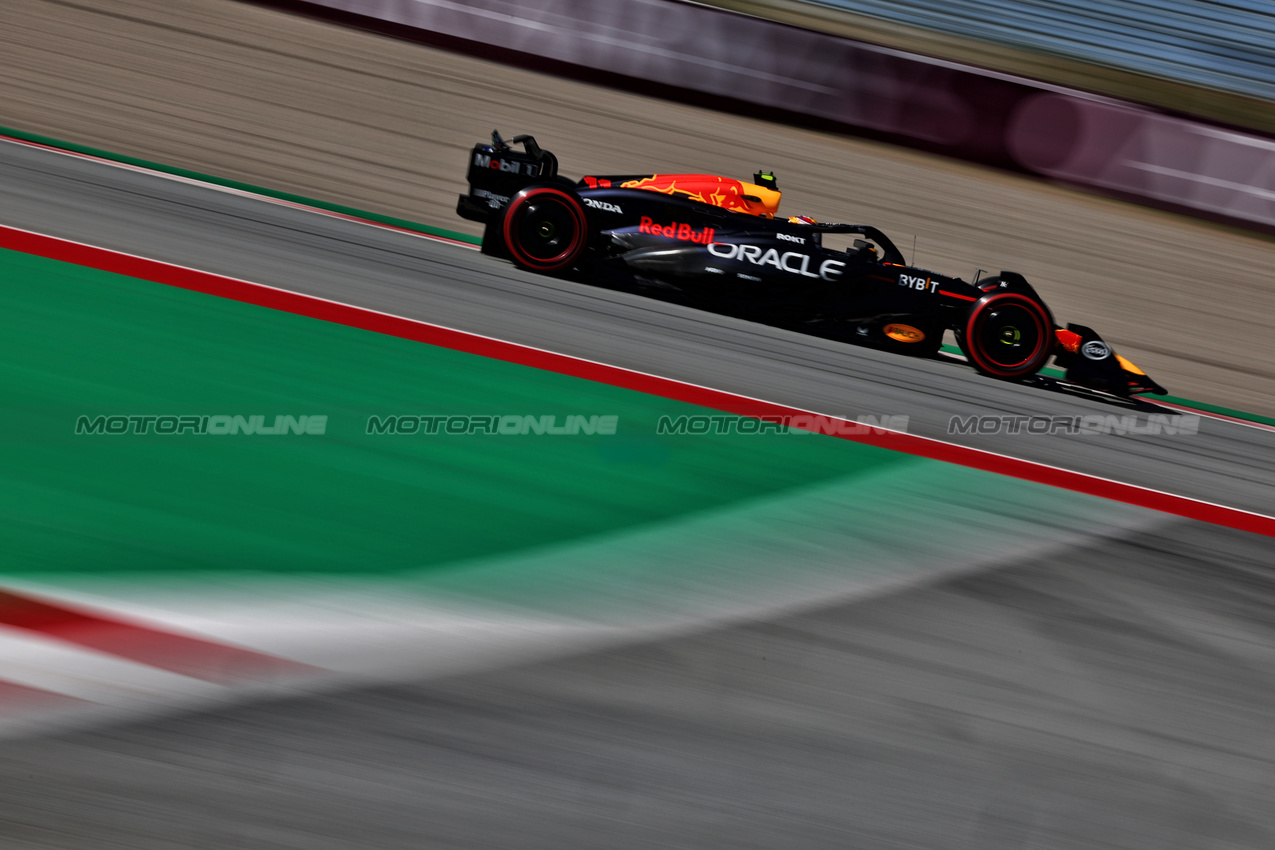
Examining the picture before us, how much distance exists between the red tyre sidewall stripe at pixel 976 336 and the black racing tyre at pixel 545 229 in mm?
2752

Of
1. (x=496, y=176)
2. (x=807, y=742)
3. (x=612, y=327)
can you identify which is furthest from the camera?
(x=496, y=176)

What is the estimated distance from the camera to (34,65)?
981 cm

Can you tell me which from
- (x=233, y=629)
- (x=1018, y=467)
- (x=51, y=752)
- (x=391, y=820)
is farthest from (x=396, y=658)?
(x=1018, y=467)

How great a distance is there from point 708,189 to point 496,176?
1535 mm

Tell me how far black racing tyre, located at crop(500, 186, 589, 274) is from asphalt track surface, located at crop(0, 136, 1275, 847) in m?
4.09

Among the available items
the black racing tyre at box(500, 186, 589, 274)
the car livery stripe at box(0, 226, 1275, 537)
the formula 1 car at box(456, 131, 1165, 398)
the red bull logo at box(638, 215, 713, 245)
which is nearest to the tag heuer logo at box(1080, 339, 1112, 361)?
the formula 1 car at box(456, 131, 1165, 398)

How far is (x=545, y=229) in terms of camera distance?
7504mm

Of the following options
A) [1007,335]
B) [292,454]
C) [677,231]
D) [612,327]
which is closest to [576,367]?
[612,327]

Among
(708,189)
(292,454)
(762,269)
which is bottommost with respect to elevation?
(292,454)

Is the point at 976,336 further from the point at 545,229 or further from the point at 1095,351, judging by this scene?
the point at 545,229

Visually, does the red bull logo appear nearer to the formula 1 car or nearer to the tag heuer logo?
the formula 1 car

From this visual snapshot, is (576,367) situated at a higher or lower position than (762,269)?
lower

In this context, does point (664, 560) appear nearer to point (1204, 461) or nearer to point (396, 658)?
point (396, 658)

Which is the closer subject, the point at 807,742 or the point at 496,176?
the point at 807,742
